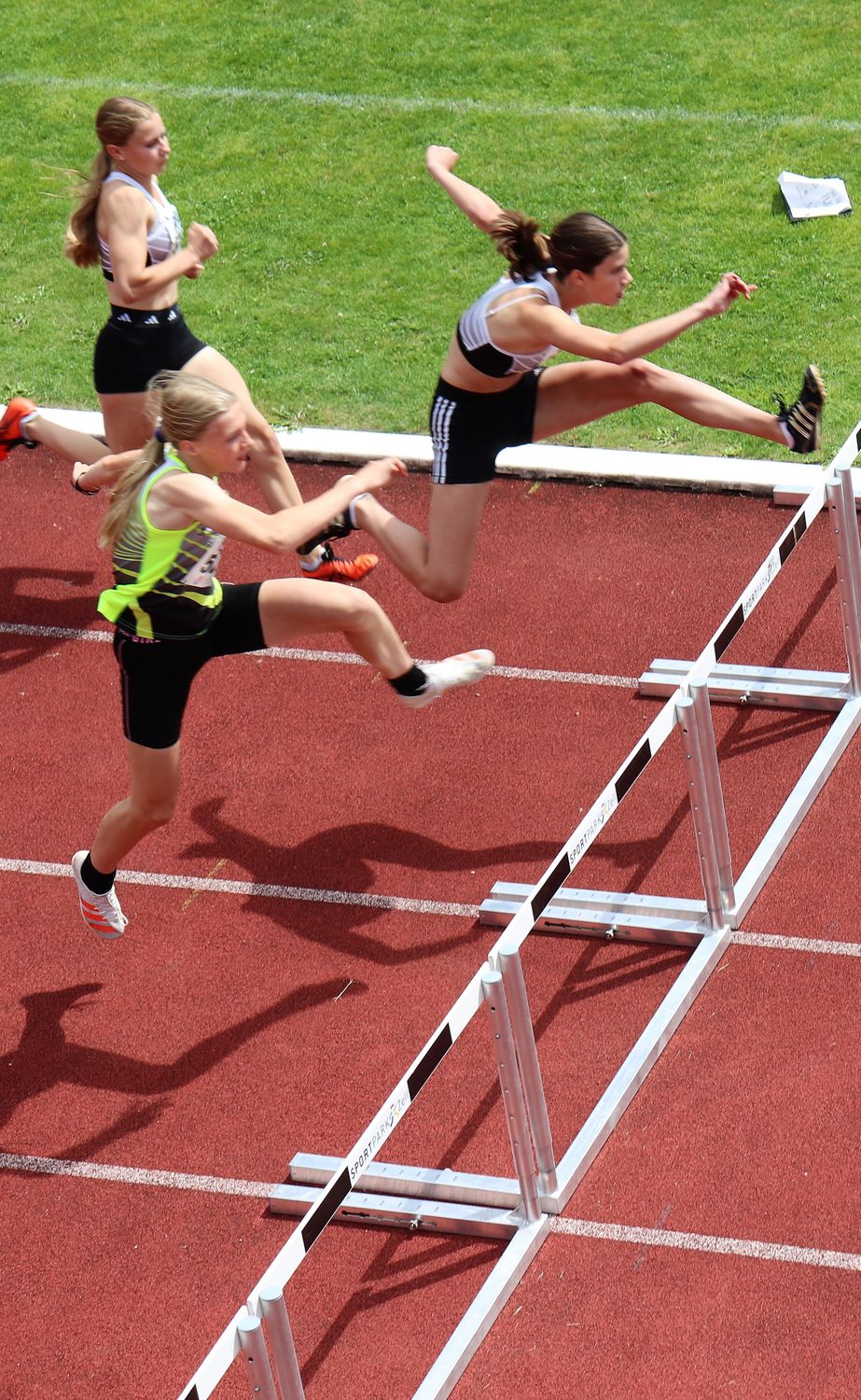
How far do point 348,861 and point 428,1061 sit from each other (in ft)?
8.24

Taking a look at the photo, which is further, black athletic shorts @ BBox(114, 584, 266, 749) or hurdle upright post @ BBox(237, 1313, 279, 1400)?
black athletic shorts @ BBox(114, 584, 266, 749)

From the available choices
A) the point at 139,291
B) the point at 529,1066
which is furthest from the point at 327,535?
the point at 529,1066

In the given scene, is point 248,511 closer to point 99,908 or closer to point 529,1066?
point 99,908

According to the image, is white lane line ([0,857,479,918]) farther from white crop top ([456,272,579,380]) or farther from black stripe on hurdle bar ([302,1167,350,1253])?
black stripe on hurdle bar ([302,1167,350,1253])

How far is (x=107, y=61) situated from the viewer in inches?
543

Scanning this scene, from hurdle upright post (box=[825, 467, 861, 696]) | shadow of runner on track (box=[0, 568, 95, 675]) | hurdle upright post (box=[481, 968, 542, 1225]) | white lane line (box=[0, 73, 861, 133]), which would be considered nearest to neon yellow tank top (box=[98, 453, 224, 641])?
hurdle upright post (box=[481, 968, 542, 1225])

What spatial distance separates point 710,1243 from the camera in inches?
210

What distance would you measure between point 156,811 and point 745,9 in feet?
31.3

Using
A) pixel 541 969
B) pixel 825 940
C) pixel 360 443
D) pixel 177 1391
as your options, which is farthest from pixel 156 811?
pixel 360 443

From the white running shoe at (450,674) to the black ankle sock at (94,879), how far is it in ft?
3.91

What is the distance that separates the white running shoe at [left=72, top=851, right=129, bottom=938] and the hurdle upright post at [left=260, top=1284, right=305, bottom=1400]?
2.42m

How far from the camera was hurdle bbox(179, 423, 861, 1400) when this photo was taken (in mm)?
4223

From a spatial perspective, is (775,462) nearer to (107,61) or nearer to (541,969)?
(541,969)

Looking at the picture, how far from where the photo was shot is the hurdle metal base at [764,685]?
295 inches
